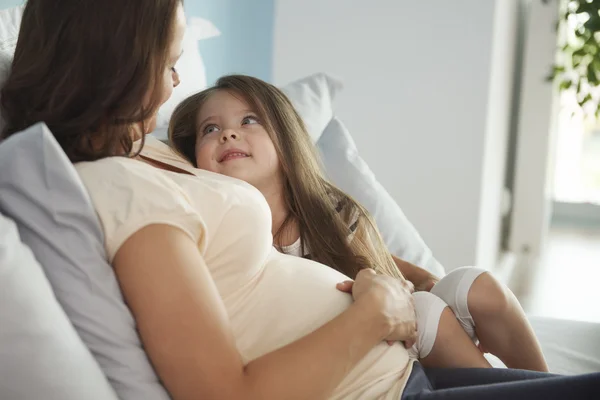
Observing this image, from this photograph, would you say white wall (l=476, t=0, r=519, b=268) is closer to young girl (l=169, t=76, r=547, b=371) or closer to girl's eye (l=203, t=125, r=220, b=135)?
young girl (l=169, t=76, r=547, b=371)

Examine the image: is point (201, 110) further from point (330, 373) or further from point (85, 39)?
point (330, 373)

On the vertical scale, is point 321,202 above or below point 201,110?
below

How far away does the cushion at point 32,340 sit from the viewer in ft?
2.17

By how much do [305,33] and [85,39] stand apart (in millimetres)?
1794

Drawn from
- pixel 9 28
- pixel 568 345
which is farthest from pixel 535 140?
pixel 9 28

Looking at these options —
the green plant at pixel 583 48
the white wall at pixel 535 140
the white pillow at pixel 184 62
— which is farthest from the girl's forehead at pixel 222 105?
the white wall at pixel 535 140

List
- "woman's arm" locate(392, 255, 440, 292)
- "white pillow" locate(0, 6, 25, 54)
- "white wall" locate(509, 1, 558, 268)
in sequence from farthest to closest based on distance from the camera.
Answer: "white wall" locate(509, 1, 558, 268), "woman's arm" locate(392, 255, 440, 292), "white pillow" locate(0, 6, 25, 54)

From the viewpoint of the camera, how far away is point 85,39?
32.9 inches

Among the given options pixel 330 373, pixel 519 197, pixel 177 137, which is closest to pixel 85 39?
pixel 330 373

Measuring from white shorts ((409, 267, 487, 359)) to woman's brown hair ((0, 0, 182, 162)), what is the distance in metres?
0.56

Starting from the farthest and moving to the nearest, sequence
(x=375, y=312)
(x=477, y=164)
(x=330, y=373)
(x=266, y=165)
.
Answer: (x=477, y=164)
(x=266, y=165)
(x=375, y=312)
(x=330, y=373)

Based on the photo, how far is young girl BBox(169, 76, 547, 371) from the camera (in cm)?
121

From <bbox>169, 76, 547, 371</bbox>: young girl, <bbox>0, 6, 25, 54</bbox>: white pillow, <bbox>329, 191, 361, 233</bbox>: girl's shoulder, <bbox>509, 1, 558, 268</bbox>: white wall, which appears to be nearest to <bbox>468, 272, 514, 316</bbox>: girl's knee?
<bbox>169, 76, 547, 371</bbox>: young girl

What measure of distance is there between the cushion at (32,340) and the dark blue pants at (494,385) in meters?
0.45
